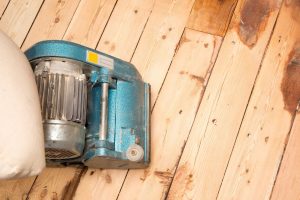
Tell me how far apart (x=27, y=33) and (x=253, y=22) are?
82 centimetres

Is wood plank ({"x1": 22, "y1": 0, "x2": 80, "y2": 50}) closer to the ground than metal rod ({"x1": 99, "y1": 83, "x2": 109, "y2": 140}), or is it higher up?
higher up

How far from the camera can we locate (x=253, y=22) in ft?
5.18

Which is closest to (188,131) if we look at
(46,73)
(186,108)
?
(186,108)

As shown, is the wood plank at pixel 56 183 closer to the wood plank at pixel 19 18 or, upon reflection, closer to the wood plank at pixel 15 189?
the wood plank at pixel 15 189

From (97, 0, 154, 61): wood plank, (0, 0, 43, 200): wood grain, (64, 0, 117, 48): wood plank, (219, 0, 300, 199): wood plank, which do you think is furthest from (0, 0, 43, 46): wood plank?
(219, 0, 300, 199): wood plank

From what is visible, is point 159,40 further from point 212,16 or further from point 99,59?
point 99,59

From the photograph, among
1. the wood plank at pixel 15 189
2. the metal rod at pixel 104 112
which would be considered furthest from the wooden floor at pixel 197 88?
the metal rod at pixel 104 112

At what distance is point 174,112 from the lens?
1470 millimetres

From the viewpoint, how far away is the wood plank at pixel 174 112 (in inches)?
54.7

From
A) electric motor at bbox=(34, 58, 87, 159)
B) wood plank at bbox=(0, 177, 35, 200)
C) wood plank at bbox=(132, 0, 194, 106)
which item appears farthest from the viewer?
wood plank at bbox=(132, 0, 194, 106)

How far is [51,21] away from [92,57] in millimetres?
409

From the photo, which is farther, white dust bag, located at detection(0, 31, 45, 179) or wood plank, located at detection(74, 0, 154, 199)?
wood plank, located at detection(74, 0, 154, 199)

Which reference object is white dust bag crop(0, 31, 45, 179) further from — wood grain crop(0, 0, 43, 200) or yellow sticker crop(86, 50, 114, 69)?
wood grain crop(0, 0, 43, 200)

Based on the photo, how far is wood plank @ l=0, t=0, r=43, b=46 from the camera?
1.56 m
